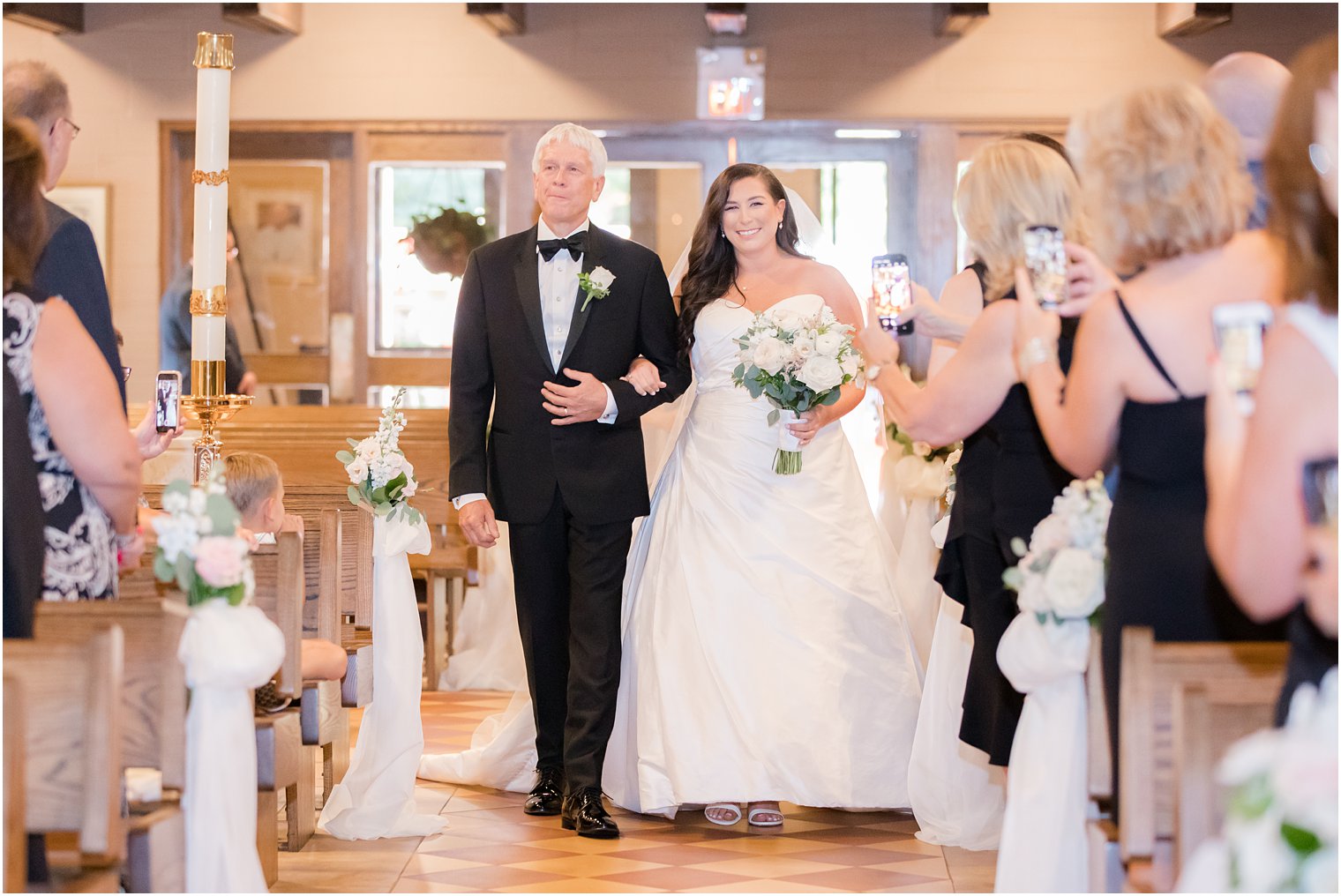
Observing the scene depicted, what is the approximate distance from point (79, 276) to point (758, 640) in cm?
224

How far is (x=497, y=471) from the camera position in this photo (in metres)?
4.39

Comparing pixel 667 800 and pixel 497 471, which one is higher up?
pixel 497 471

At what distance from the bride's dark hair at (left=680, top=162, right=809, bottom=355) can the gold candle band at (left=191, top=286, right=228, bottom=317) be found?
4.80ft

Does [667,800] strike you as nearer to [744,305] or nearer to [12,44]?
[744,305]

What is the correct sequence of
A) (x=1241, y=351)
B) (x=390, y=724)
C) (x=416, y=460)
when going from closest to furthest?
(x=1241, y=351) < (x=390, y=724) < (x=416, y=460)

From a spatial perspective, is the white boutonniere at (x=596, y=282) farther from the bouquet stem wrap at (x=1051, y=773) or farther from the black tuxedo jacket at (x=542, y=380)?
the bouquet stem wrap at (x=1051, y=773)

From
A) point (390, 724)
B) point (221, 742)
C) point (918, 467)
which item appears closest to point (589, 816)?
point (390, 724)

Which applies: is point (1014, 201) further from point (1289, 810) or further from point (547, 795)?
point (547, 795)

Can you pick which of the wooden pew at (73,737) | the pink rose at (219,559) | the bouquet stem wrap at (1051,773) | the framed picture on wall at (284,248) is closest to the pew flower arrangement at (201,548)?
the pink rose at (219,559)

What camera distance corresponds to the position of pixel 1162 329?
241 centimetres

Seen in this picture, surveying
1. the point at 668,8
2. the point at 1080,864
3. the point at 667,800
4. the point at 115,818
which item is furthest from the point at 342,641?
the point at 668,8

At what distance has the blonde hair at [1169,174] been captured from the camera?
2.40 m

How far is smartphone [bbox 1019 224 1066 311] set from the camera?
270 centimetres

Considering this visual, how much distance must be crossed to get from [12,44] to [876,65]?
5916 mm
